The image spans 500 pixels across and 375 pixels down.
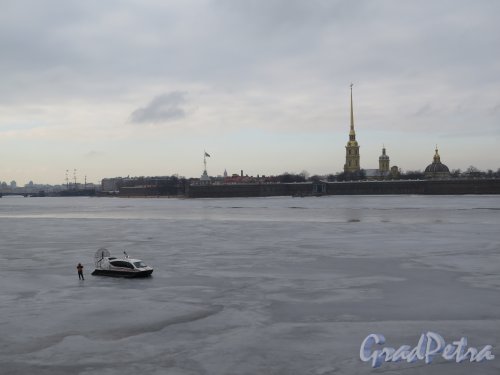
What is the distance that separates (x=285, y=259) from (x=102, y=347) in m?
16.1

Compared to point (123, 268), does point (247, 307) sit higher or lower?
lower

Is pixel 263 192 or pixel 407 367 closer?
pixel 407 367

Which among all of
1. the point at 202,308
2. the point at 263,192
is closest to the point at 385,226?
the point at 202,308

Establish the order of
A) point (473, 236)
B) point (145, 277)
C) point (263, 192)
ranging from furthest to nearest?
point (263, 192) < point (473, 236) < point (145, 277)

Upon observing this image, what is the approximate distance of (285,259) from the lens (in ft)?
98.5

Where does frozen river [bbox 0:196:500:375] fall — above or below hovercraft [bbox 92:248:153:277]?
below

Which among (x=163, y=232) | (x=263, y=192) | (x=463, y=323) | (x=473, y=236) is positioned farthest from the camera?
(x=263, y=192)

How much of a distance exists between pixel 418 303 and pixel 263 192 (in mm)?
164189

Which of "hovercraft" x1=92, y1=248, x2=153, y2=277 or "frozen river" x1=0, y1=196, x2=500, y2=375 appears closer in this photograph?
"frozen river" x1=0, y1=196, x2=500, y2=375

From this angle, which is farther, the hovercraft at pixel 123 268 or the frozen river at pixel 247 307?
the hovercraft at pixel 123 268

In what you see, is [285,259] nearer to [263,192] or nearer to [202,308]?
[202,308]

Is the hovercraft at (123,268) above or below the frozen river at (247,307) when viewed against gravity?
above

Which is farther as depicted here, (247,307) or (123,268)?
(123,268)

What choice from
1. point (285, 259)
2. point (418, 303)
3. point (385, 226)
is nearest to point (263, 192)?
point (385, 226)
